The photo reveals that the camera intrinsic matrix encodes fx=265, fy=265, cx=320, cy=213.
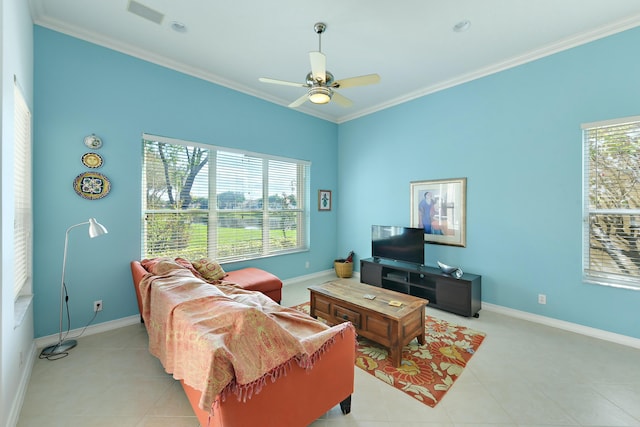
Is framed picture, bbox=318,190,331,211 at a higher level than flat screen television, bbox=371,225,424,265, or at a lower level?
higher

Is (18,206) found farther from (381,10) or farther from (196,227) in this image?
(381,10)

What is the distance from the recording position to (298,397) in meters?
1.46

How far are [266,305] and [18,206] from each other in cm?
212

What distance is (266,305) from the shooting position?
6.80ft

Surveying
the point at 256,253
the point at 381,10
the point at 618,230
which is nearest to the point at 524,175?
the point at 618,230

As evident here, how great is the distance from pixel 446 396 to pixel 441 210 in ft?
8.60

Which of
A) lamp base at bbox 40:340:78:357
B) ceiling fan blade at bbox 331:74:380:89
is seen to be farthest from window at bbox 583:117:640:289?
lamp base at bbox 40:340:78:357

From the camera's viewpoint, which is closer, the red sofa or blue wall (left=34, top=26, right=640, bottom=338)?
the red sofa

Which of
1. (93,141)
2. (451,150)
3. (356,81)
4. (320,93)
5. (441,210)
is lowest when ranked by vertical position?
(441,210)

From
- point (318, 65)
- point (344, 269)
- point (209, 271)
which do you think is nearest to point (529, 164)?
point (318, 65)

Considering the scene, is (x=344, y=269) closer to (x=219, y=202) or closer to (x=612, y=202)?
(x=219, y=202)

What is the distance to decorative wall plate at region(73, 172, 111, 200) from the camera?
9.15 feet

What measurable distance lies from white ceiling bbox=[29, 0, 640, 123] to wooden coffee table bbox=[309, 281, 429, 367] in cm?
279

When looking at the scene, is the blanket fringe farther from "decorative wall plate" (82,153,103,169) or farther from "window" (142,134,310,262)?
"decorative wall plate" (82,153,103,169)
